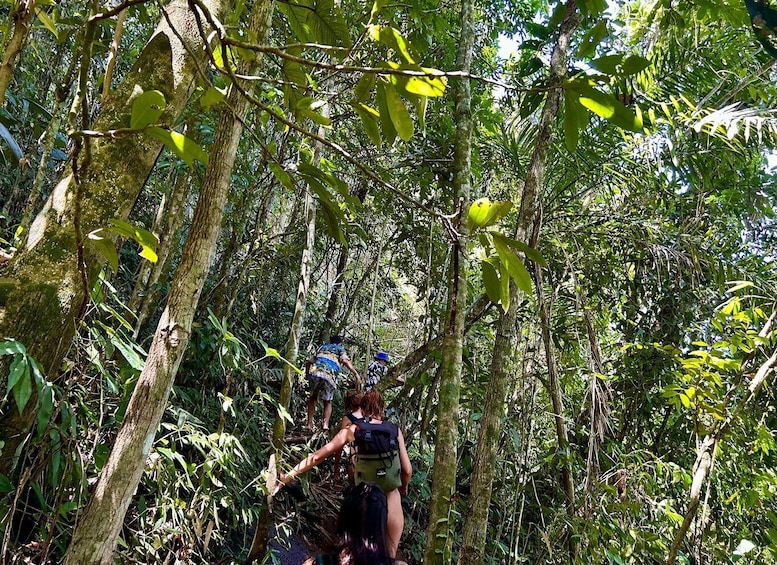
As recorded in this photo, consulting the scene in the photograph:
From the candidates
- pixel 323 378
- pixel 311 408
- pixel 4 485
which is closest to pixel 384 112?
pixel 4 485

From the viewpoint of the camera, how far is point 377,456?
3.28 m

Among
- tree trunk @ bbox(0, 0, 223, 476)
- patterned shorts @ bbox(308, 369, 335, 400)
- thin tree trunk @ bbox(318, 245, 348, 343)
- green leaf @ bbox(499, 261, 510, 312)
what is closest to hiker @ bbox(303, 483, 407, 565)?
tree trunk @ bbox(0, 0, 223, 476)

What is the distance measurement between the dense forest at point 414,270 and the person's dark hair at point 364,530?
1.27 ft

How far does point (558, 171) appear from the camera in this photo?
399cm

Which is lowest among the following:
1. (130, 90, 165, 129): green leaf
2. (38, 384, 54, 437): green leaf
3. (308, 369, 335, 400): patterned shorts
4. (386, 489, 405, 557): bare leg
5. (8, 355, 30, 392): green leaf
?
(386, 489, 405, 557): bare leg

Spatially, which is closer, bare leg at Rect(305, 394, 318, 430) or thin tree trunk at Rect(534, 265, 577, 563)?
thin tree trunk at Rect(534, 265, 577, 563)

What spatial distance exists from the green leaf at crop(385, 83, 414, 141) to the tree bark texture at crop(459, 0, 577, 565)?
1526 millimetres

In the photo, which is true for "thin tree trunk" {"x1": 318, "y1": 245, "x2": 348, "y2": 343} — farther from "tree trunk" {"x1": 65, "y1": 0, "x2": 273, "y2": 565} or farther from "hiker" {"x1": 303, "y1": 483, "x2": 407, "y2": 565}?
"tree trunk" {"x1": 65, "y1": 0, "x2": 273, "y2": 565}

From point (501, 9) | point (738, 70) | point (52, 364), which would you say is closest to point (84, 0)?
point (52, 364)

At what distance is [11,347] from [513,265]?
0.98 metres

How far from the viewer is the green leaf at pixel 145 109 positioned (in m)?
0.71

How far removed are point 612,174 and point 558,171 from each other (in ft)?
1.32

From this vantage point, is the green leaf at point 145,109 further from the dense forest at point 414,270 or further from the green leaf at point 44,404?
the green leaf at point 44,404

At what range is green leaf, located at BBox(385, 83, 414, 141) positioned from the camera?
839 mm
